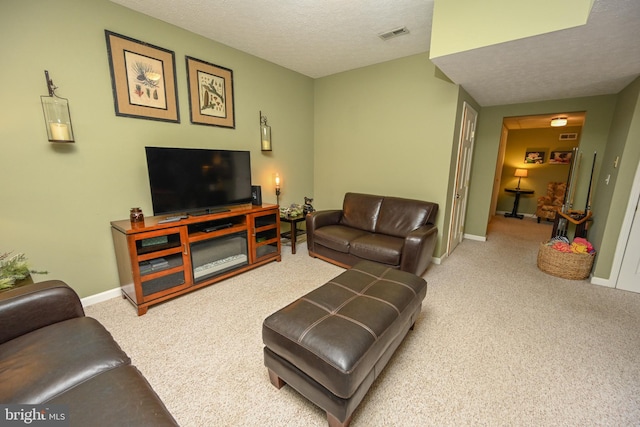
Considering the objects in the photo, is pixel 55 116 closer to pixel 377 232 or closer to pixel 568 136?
pixel 377 232

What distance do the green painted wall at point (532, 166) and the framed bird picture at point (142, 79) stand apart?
7762 mm

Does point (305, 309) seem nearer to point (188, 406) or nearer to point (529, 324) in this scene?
point (188, 406)

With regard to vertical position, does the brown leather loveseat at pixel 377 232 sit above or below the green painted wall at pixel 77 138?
below

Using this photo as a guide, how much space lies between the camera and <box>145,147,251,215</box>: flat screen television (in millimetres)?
2256

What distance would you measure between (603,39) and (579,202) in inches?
109

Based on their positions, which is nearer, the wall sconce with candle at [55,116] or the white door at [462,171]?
the wall sconce with candle at [55,116]

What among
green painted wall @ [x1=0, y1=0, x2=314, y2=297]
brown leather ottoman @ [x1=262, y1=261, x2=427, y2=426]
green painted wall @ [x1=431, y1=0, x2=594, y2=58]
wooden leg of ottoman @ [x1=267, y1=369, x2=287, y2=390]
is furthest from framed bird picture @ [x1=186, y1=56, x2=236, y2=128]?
wooden leg of ottoman @ [x1=267, y1=369, x2=287, y2=390]

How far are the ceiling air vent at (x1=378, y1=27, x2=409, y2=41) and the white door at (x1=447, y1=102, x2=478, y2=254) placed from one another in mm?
1207

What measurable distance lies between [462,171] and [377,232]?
156 centimetres

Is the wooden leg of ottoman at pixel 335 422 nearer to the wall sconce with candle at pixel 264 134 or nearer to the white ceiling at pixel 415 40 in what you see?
the white ceiling at pixel 415 40

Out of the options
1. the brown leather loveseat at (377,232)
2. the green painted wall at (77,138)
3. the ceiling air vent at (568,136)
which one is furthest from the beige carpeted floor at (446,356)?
the ceiling air vent at (568,136)

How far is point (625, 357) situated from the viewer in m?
1.70

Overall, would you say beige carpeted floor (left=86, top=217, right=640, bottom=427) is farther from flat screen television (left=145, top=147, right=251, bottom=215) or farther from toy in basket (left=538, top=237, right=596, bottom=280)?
flat screen television (left=145, top=147, right=251, bottom=215)

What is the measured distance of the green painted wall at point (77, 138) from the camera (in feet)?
5.95
